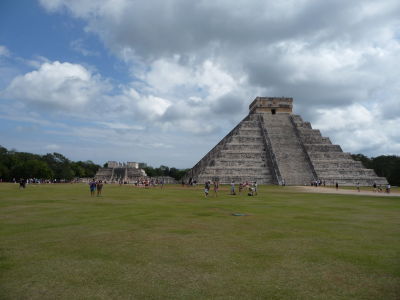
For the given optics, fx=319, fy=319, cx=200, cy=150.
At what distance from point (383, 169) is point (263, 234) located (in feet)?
218

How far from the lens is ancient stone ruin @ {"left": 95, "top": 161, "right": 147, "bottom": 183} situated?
6694cm

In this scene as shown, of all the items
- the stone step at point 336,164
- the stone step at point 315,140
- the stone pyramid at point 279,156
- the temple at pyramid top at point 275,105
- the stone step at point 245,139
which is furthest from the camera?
the temple at pyramid top at point 275,105

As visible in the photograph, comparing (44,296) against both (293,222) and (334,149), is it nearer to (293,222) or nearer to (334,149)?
(293,222)

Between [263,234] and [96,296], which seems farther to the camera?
[263,234]

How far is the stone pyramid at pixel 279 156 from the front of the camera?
36688 millimetres

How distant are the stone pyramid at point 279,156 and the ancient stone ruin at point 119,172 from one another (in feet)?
97.6

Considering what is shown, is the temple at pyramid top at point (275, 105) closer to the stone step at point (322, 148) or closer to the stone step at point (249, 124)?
the stone step at point (249, 124)

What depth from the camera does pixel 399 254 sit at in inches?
222

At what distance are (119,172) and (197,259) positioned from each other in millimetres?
66458

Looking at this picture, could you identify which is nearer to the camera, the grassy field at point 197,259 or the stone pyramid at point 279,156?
the grassy field at point 197,259

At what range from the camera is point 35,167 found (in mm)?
56438

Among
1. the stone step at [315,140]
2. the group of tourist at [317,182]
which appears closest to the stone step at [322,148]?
the stone step at [315,140]

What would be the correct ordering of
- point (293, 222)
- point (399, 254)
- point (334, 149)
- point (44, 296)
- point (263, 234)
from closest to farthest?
1. point (44, 296)
2. point (399, 254)
3. point (263, 234)
4. point (293, 222)
5. point (334, 149)

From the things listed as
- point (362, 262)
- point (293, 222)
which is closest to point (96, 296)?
point (362, 262)
